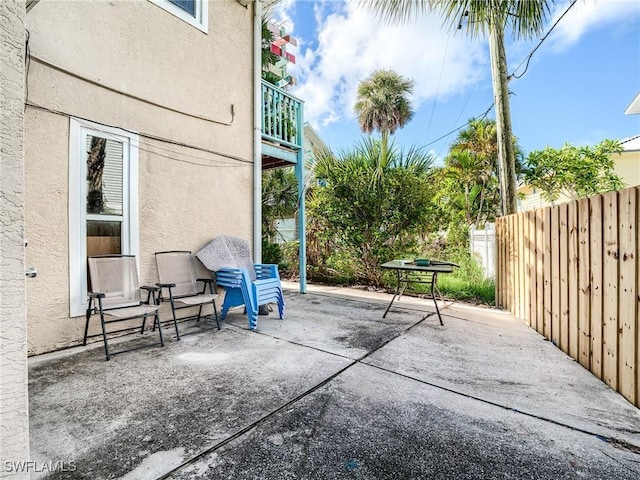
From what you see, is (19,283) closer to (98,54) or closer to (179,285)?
(179,285)

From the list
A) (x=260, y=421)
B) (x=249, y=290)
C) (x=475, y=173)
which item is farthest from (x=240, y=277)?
(x=475, y=173)

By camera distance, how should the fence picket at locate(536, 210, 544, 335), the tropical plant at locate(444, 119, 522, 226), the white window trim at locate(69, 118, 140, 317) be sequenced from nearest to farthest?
1. the white window trim at locate(69, 118, 140, 317)
2. the fence picket at locate(536, 210, 544, 335)
3. the tropical plant at locate(444, 119, 522, 226)

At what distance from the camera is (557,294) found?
10.6ft

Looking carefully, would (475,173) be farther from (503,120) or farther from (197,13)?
(197,13)

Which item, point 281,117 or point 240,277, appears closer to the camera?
point 240,277

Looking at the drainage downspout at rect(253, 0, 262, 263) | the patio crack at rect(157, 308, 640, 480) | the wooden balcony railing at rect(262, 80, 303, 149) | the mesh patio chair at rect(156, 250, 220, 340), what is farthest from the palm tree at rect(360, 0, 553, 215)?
the mesh patio chair at rect(156, 250, 220, 340)

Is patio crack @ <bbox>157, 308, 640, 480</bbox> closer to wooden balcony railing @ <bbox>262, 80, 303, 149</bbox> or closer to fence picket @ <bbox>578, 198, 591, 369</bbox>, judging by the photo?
fence picket @ <bbox>578, 198, 591, 369</bbox>

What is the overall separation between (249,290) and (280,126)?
3.40 m

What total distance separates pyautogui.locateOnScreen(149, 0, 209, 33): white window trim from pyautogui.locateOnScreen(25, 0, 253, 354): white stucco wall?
84mm

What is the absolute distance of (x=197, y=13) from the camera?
4547 millimetres

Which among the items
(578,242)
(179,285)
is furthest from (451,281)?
(179,285)

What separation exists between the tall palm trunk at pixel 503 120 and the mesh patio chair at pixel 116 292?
18.2ft

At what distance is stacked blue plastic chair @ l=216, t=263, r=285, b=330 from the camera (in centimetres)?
394

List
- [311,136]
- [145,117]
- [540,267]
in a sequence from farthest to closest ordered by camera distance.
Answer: [311,136], [145,117], [540,267]
